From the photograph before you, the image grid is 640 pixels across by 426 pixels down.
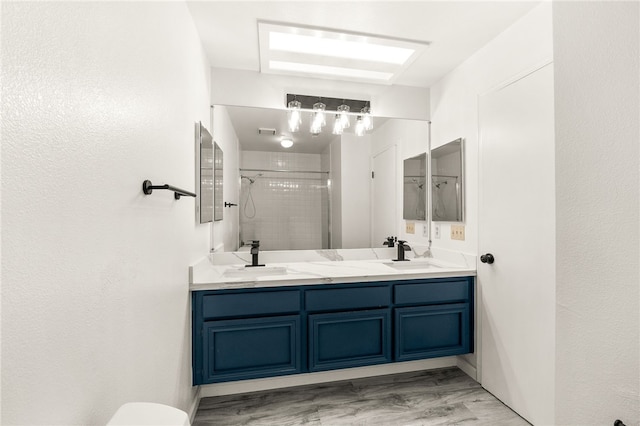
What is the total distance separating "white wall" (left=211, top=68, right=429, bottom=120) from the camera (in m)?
2.33

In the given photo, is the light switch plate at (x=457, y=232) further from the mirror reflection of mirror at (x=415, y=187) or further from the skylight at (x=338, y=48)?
the skylight at (x=338, y=48)

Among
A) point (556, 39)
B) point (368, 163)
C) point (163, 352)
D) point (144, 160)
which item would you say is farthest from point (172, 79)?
point (368, 163)

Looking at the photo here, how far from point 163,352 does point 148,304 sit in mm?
297

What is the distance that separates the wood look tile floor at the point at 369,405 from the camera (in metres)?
1.74

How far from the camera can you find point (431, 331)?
2104 mm

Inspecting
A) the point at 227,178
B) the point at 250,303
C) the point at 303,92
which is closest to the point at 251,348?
the point at 250,303

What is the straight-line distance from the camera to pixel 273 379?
2.06 meters

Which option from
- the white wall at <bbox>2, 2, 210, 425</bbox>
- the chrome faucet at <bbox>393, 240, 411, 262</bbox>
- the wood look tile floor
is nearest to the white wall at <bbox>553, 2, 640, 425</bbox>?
the wood look tile floor

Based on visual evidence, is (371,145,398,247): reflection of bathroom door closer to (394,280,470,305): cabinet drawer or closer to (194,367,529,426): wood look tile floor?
(394,280,470,305): cabinet drawer

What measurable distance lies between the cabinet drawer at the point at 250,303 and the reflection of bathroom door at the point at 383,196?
1037mm

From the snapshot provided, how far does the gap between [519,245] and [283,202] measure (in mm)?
1658

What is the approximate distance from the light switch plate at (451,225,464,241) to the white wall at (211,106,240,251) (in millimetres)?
1733

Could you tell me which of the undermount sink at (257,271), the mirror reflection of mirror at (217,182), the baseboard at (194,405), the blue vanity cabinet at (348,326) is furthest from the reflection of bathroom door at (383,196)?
the baseboard at (194,405)

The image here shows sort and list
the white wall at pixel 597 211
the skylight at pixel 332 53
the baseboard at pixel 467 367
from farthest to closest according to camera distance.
→ the baseboard at pixel 467 367
the skylight at pixel 332 53
the white wall at pixel 597 211
